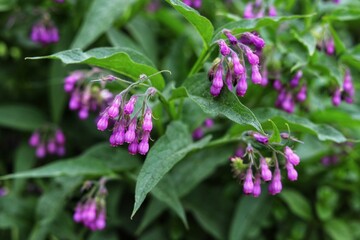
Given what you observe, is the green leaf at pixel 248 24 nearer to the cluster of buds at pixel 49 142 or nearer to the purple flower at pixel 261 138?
the purple flower at pixel 261 138

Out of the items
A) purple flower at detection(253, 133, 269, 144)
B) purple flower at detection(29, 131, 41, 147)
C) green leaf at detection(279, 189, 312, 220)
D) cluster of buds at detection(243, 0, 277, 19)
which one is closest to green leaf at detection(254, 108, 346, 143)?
purple flower at detection(253, 133, 269, 144)

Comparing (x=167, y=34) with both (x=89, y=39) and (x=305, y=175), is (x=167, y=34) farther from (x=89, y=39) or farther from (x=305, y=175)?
(x=305, y=175)

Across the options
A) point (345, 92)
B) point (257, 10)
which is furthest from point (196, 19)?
point (345, 92)

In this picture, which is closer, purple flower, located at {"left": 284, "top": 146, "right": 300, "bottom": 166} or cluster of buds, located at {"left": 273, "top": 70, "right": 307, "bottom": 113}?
purple flower, located at {"left": 284, "top": 146, "right": 300, "bottom": 166}

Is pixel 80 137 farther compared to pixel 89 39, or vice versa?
pixel 80 137

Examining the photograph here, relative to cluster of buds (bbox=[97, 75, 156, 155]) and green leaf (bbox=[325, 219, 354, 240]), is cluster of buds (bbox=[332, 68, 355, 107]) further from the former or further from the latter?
cluster of buds (bbox=[97, 75, 156, 155])

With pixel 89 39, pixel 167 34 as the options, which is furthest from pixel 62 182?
pixel 167 34

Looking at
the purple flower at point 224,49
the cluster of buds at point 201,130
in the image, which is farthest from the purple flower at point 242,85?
the cluster of buds at point 201,130
